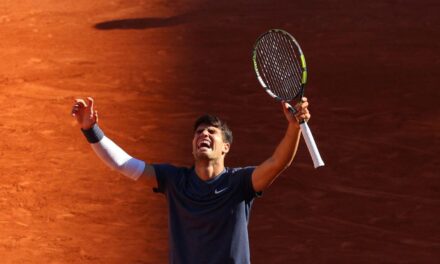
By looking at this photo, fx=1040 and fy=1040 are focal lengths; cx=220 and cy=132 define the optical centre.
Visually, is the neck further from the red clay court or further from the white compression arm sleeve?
the red clay court

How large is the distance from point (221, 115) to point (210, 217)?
4.45 metres

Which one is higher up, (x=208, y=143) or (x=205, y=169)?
(x=208, y=143)

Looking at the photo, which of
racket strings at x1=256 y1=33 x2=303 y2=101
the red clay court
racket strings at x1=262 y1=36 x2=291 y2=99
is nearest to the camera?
racket strings at x1=256 y1=33 x2=303 y2=101

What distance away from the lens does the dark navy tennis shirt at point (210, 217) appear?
4.29 meters

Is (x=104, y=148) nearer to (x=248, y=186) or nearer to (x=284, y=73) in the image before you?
(x=248, y=186)

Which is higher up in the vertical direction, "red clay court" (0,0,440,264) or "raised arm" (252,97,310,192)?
"raised arm" (252,97,310,192)

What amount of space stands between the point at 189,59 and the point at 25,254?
7.50 feet

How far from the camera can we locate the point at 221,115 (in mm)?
8734

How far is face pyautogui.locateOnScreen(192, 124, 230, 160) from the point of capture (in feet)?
14.6

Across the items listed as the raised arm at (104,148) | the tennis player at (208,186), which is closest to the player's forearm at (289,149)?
the tennis player at (208,186)

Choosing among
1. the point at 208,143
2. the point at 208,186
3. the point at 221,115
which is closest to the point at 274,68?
the point at 208,143

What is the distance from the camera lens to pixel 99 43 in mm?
9352

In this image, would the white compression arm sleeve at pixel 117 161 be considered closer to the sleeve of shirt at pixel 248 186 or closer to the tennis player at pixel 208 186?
the tennis player at pixel 208 186

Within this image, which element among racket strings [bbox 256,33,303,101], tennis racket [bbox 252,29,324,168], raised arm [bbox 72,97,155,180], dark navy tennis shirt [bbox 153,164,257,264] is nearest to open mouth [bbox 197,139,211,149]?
dark navy tennis shirt [bbox 153,164,257,264]
